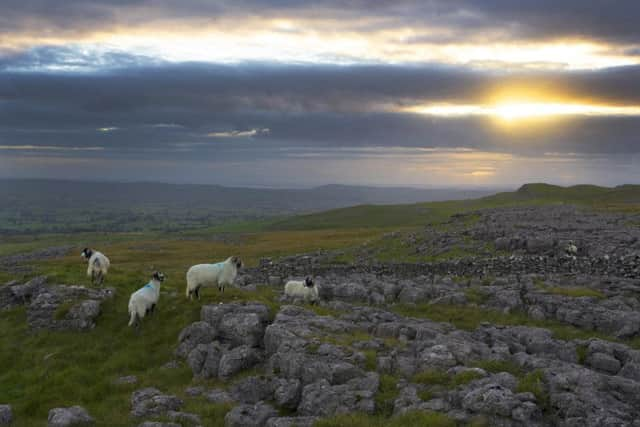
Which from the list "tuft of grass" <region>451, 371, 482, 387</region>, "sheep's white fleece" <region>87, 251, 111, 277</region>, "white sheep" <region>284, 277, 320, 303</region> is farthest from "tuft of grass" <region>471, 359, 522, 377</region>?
"sheep's white fleece" <region>87, 251, 111, 277</region>

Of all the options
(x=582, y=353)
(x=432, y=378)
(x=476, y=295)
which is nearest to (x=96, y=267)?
(x=432, y=378)

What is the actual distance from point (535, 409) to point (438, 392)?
2.79 meters

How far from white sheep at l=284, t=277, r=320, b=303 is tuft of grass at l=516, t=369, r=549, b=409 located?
15.8m

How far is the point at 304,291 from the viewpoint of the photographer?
95.2 feet

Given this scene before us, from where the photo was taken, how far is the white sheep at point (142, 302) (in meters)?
22.7

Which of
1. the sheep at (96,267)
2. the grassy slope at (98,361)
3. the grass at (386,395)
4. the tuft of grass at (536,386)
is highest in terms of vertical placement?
the sheep at (96,267)

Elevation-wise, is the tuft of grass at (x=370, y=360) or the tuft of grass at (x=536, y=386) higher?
the tuft of grass at (x=536, y=386)

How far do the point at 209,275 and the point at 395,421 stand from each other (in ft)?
49.9

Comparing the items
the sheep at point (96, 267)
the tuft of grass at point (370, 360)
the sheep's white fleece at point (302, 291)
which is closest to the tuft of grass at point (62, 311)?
the sheep at point (96, 267)

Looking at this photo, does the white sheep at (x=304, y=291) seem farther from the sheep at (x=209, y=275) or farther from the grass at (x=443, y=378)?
the grass at (x=443, y=378)

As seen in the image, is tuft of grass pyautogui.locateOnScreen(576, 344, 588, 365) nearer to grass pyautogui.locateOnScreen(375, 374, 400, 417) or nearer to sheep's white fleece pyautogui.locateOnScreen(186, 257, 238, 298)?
grass pyautogui.locateOnScreen(375, 374, 400, 417)

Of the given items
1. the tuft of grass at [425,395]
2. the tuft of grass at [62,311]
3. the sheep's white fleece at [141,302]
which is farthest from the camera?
the tuft of grass at [62,311]

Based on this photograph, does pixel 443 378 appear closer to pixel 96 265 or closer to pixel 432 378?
pixel 432 378

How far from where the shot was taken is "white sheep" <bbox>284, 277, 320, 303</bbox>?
28.6 metres
